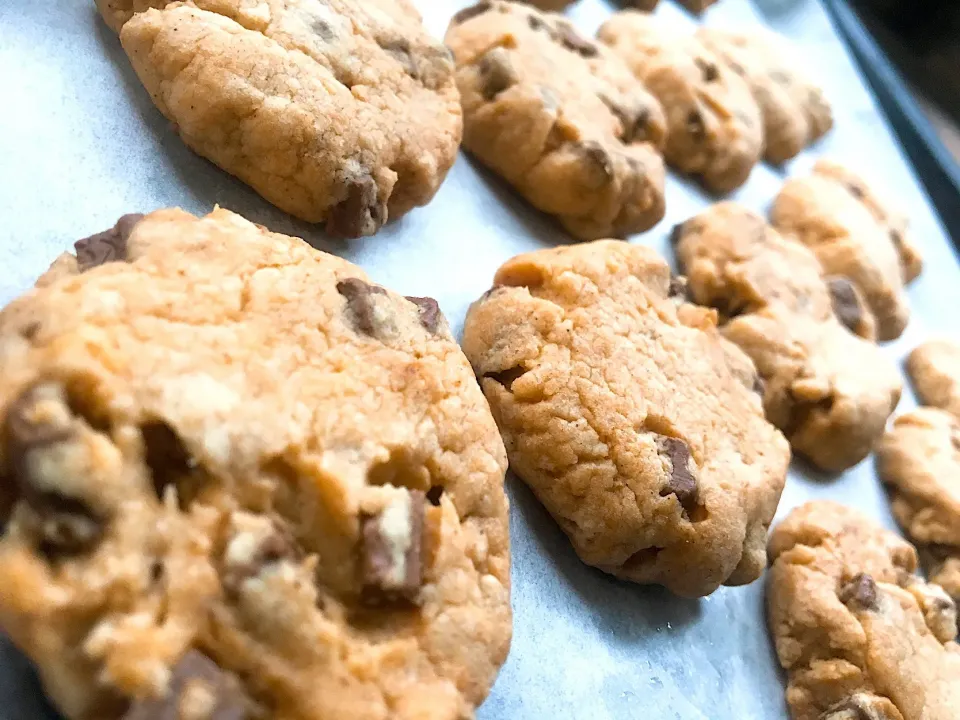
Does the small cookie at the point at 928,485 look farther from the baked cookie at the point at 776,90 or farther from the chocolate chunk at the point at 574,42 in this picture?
the chocolate chunk at the point at 574,42

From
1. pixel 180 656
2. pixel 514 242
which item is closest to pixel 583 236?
pixel 514 242

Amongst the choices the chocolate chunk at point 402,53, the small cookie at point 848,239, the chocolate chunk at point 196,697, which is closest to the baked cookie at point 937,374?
the small cookie at point 848,239

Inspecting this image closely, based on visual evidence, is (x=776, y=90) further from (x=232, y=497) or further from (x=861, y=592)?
(x=232, y=497)

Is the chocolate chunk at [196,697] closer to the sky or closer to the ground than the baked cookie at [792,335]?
closer to the sky

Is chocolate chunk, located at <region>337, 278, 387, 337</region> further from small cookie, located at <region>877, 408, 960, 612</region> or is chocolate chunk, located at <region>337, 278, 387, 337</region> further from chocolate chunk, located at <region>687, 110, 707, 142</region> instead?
small cookie, located at <region>877, 408, 960, 612</region>

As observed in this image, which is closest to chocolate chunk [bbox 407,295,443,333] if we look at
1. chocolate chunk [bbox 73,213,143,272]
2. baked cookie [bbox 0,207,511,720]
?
baked cookie [bbox 0,207,511,720]

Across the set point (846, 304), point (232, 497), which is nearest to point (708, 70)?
point (846, 304)

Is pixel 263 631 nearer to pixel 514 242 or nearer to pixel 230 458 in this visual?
pixel 230 458

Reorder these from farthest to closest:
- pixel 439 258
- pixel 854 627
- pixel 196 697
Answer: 1. pixel 439 258
2. pixel 854 627
3. pixel 196 697
